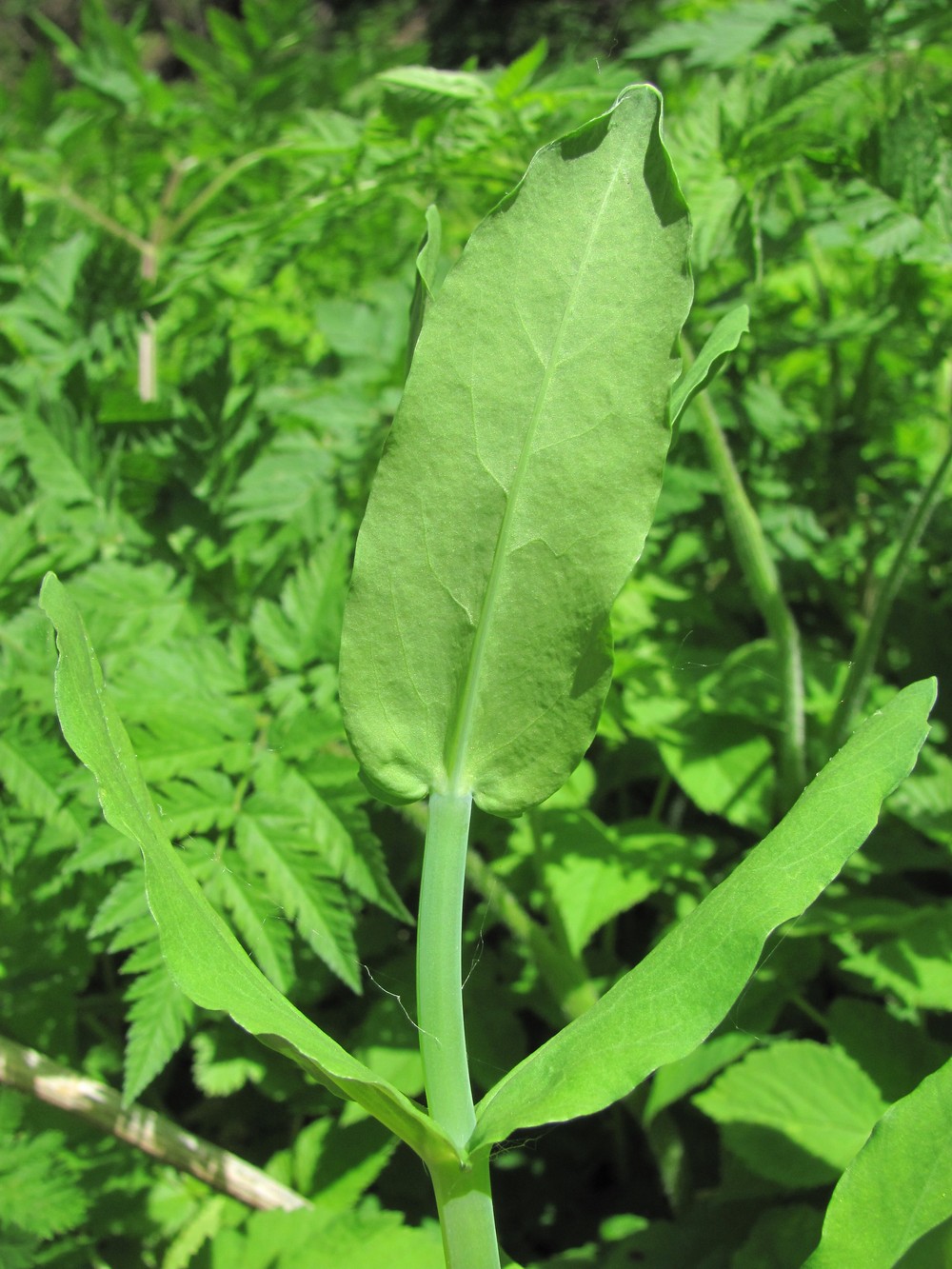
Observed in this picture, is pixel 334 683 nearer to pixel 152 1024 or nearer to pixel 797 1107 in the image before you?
pixel 152 1024

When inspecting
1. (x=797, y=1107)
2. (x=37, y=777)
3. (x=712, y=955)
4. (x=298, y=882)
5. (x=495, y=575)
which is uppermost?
(x=495, y=575)

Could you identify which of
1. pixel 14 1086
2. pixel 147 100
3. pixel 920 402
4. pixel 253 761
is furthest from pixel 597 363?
pixel 147 100

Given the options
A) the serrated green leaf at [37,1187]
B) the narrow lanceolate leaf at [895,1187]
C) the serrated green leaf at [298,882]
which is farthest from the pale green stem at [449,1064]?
the serrated green leaf at [37,1187]

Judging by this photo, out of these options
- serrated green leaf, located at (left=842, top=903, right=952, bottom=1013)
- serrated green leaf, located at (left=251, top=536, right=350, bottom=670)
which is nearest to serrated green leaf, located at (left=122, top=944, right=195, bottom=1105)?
serrated green leaf, located at (left=251, top=536, right=350, bottom=670)

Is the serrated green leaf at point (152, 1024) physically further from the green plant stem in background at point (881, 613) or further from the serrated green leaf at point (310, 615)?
the green plant stem in background at point (881, 613)

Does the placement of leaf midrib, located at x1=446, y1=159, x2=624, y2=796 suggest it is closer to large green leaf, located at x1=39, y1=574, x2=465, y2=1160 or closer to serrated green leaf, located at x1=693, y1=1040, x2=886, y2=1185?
large green leaf, located at x1=39, y1=574, x2=465, y2=1160

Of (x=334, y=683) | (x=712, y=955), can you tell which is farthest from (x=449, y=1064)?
(x=334, y=683)
